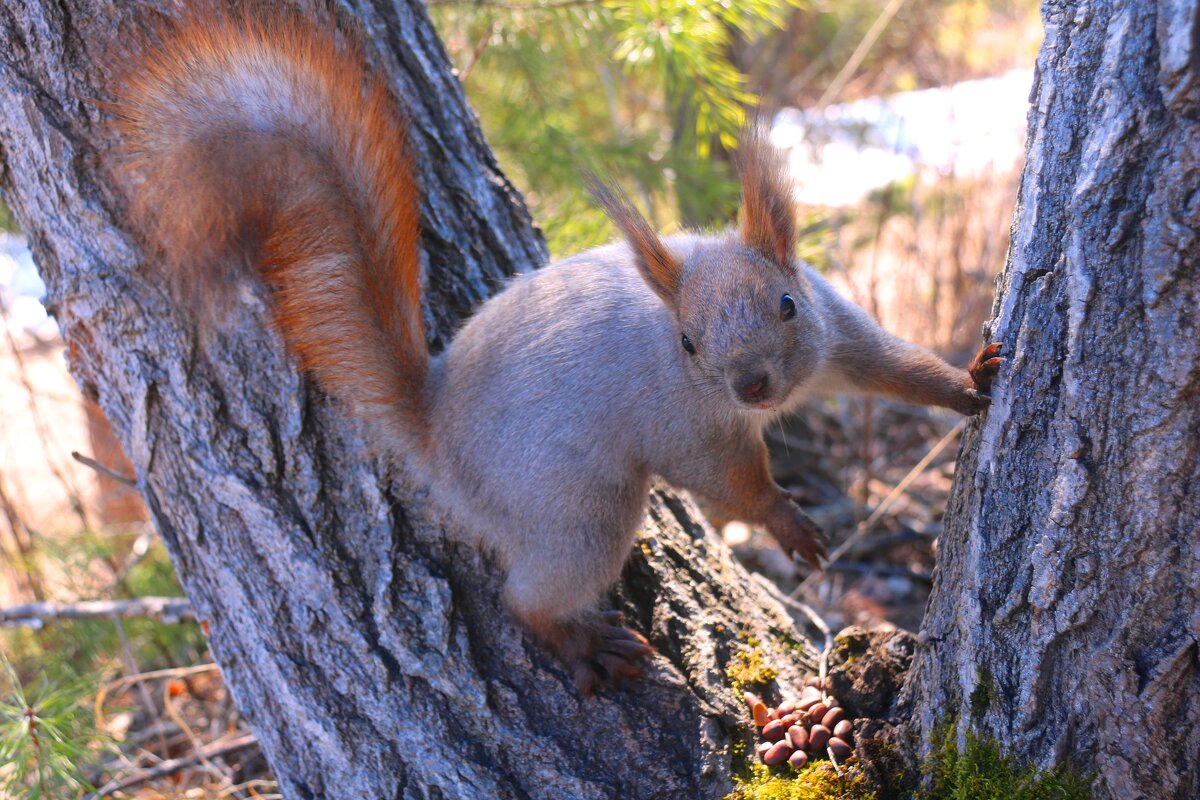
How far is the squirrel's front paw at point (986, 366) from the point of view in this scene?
159 cm

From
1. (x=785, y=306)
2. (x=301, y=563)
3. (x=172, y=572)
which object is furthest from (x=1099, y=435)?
(x=172, y=572)

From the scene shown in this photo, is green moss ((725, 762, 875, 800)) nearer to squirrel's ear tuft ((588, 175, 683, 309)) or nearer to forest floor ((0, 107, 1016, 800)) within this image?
forest floor ((0, 107, 1016, 800))

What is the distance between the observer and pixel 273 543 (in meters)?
1.92

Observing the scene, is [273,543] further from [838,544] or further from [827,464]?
[827,464]

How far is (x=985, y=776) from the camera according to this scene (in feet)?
5.10

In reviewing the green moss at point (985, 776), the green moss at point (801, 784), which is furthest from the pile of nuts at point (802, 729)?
the green moss at point (985, 776)

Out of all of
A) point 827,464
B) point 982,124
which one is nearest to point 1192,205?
point 827,464

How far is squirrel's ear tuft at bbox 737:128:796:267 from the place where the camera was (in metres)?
1.99

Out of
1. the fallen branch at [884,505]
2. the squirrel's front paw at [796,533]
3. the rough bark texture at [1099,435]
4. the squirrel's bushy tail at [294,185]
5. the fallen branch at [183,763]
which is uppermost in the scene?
the squirrel's bushy tail at [294,185]

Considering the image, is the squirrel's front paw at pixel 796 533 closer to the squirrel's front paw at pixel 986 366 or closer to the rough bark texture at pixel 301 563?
the rough bark texture at pixel 301 563

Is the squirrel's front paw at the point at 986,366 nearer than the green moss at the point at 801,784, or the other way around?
the squirrel's front paw at the point at 986,366

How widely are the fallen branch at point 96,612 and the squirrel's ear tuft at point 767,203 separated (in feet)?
6.65

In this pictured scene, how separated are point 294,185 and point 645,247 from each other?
0.73 metres

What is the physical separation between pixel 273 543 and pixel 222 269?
1.87 feet
